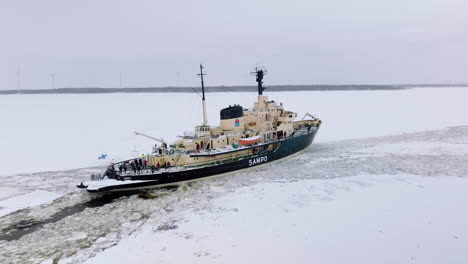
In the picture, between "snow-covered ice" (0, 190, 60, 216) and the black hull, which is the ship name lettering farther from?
"snow-covered ice" (0, 190, 60, 216)

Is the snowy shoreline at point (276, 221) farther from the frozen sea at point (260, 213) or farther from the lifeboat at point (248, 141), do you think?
the lifeboat at point (248, 141)

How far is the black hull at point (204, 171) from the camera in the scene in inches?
861

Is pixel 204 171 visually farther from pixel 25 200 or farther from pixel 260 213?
pixel 25 200

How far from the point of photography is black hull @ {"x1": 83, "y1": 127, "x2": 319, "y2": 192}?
21875 mm

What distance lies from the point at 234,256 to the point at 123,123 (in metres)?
44.7

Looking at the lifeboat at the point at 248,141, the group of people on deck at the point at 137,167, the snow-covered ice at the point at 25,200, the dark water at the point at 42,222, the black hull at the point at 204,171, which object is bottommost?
the dark water at the point at 42,222

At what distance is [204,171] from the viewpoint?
24.0m

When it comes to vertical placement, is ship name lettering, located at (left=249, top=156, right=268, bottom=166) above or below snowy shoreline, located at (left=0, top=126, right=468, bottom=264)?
above

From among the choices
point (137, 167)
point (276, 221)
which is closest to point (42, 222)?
point (137, 167)

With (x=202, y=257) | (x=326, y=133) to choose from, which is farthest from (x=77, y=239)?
(x=326, y=133)

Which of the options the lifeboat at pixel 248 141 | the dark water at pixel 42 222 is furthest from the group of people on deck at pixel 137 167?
the lifeboat at pixel 248 141

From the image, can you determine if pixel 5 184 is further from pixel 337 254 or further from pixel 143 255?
pixel 337 254

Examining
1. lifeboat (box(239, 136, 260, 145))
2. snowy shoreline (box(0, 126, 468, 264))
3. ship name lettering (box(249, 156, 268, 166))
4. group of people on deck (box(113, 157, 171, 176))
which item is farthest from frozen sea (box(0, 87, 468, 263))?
lifeboat (box(239, 136, 260, 145))

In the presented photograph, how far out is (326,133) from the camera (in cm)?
4525
